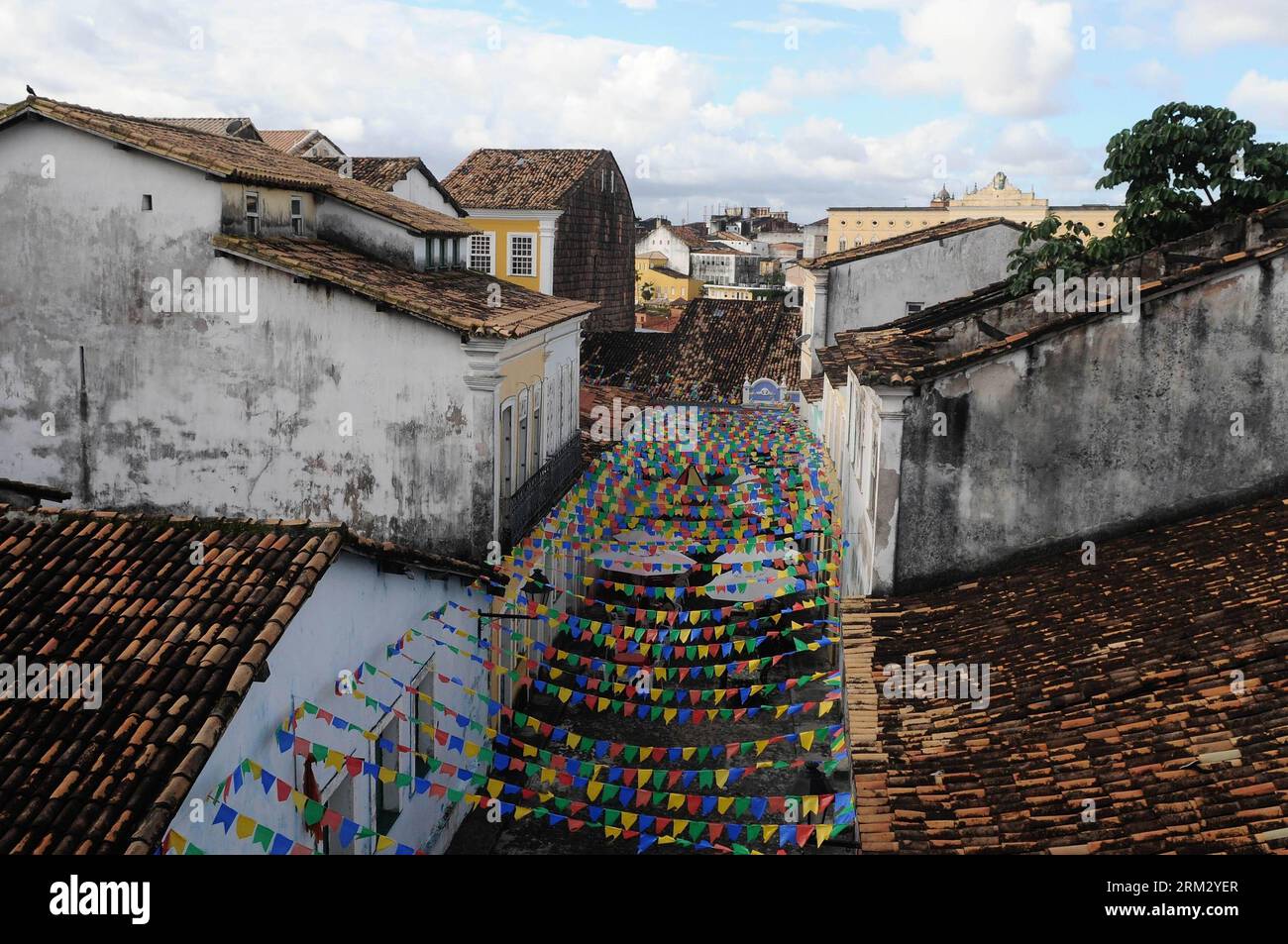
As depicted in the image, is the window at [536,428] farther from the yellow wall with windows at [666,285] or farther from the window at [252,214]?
the yellow wall with windows at [666,285]

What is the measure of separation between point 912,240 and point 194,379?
50.3 feet

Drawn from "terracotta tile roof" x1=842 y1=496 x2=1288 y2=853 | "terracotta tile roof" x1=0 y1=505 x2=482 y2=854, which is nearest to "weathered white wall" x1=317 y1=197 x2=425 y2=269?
"terracotta tile roof" x1=0 y1=505 x2=482 y2=854

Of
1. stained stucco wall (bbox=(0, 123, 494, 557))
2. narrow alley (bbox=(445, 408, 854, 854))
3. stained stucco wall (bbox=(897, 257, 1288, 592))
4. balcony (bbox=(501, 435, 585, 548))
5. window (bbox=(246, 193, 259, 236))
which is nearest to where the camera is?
stained stucco wall (bbox=(897, 257, 1288, 592))

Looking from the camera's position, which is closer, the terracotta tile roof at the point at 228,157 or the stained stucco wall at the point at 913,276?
the terracotta tile roof at the point at 228,157

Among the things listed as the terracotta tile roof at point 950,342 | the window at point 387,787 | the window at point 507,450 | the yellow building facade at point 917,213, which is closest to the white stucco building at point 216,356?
the window at point 507,450

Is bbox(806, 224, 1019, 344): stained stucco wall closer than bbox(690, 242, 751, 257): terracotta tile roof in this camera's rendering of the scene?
Yes

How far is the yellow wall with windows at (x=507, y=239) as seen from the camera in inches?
1400

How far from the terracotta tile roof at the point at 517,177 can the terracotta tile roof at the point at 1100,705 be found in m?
25.7

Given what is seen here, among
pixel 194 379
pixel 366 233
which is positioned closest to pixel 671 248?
pixel 366 233

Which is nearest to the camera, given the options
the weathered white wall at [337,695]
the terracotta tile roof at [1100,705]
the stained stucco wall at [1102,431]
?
the terracotta tile roof at [1100,705]

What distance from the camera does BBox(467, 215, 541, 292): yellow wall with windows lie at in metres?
35.6

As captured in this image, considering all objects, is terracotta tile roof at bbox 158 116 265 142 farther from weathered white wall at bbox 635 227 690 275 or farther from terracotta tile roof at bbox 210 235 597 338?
weathered white wall at bbox 635 227 690 275

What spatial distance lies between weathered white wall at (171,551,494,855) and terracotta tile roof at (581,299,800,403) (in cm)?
2140
